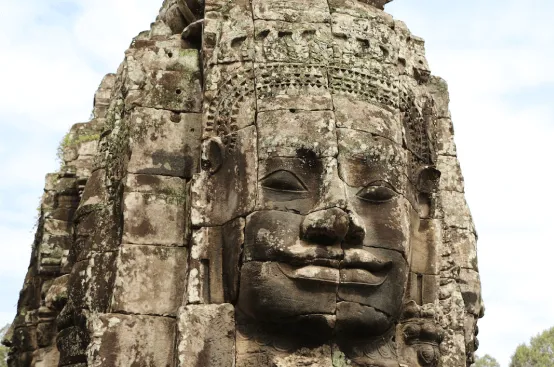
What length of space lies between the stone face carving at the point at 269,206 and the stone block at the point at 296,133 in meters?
0.01

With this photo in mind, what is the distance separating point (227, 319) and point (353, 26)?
9.72ft

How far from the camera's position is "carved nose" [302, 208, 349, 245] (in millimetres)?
8516

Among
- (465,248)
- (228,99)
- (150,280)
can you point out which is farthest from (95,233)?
(465,248)

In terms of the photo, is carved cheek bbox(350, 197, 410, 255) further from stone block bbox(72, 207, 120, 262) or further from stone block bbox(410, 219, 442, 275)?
stone block bbox(72, 207, 120, 262)

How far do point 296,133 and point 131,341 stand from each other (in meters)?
2.28

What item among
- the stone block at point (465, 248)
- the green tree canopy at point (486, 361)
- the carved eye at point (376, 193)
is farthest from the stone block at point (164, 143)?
the green tree canopy at point (486, 361)

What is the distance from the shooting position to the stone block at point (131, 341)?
29.2 ft

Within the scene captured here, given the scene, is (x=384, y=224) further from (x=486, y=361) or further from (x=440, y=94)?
(x=486, y=361)

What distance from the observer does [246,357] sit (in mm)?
8656

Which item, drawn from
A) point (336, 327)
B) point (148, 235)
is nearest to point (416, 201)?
point (336, 327)

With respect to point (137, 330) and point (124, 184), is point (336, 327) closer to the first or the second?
point (137, 330)

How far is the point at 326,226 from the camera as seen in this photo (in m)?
8.51

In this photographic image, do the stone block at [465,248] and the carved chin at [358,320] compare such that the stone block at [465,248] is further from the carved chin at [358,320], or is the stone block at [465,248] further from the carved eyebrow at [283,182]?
the carved eyebrow at [283,182]

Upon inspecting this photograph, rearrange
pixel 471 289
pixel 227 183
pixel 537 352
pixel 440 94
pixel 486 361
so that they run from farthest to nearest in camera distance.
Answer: pixel 486 361, pixel 537 352, pixel 471 289, pixel 440 94, pixel 227 183
